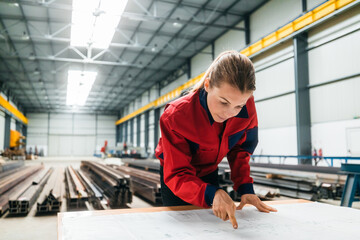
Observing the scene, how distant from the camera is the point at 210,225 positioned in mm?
1093

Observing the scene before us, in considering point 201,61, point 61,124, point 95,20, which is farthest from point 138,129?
point 95,20

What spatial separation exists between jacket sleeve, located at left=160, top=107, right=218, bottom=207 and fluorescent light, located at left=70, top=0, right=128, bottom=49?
6818 millimetres

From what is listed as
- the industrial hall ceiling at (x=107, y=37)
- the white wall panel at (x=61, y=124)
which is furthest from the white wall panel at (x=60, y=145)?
the industrial hall ceiling at (x=107, y=37)

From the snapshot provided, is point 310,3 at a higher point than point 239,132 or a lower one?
higher

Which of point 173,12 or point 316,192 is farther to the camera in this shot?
point 173,12

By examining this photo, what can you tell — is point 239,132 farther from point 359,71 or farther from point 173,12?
point 173,12

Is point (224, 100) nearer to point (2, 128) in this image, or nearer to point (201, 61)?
point (201, 61)

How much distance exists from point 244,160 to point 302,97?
6.13m

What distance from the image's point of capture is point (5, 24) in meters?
9.33

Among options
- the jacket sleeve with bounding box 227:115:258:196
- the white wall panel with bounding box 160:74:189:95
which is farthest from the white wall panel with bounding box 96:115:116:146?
the jacket sleeve with bounding box 227:115:258:196

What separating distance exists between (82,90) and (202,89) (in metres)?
17.8

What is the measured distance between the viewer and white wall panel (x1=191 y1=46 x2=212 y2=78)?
1159 centimetres

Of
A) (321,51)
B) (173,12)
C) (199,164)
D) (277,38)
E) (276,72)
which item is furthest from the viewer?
(173,12)

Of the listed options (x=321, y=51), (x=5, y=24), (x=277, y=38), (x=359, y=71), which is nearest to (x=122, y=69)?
(x=5, y=24)
